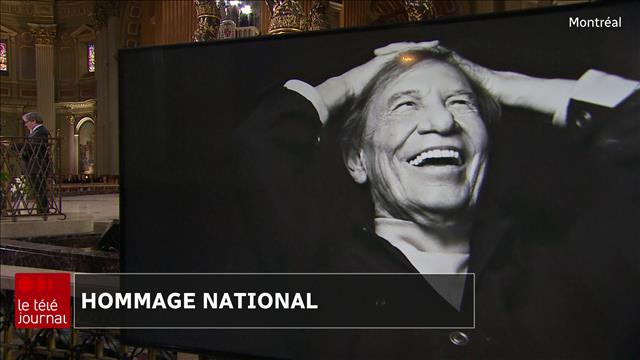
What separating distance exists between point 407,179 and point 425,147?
4.2 inches

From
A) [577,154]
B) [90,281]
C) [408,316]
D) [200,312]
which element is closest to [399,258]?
[408,316]

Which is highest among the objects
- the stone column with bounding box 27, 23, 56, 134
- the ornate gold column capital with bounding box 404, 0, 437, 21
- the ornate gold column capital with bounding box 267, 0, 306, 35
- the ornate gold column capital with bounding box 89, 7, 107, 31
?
the ornate gold column capital with bounding box 89, 7, 107, 31

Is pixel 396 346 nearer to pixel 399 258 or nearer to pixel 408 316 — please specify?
pixel 408 316

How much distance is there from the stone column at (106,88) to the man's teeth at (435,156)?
18819mm

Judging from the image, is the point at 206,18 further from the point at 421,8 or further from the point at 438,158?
the point at 438,158

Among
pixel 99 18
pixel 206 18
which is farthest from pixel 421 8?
pixel 99 18

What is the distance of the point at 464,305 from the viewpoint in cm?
167

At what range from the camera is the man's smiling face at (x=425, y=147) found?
161 centimetres

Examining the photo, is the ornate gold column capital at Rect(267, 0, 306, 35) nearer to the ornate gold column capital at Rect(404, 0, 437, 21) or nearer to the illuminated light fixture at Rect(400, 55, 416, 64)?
the ornate gold column capital at Rect(404, 0, 437, 21)

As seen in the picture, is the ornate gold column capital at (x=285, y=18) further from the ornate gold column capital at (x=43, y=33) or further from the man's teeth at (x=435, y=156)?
the ornate gold column capital at (x=43, y=33)

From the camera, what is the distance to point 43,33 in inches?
869

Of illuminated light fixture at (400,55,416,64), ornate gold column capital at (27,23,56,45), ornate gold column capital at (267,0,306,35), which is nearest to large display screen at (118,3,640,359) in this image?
illuminated light fixture at (400,55,416,64)

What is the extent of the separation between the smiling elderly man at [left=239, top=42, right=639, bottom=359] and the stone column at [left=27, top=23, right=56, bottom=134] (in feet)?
71.9

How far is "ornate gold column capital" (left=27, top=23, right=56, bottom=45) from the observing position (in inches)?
862
